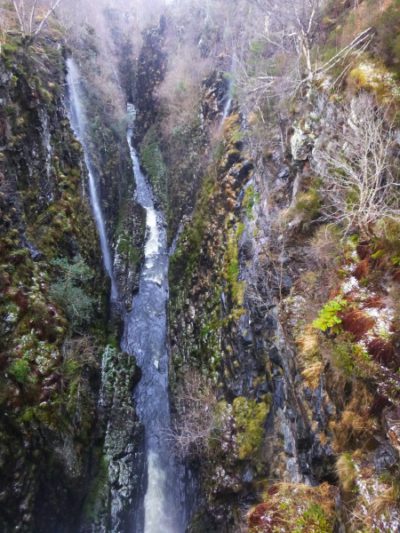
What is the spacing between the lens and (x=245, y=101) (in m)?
20.3

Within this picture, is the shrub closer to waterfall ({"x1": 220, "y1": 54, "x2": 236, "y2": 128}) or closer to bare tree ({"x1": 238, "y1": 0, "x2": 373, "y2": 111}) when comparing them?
bare tree ({"x1": 238, "y1": 0, "x2": 373, "y2": 111})

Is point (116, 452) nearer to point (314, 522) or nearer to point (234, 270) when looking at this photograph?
point (234, 270)

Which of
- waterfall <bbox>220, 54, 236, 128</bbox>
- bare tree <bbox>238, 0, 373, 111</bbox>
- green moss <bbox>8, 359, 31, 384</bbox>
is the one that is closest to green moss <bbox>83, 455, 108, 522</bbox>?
green moss <bbox>8, 359, 31, 384</bbox>

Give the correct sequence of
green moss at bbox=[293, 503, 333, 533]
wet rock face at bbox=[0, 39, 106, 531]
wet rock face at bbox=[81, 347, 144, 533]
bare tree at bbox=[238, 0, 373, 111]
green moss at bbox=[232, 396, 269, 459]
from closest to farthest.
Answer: green moss at bbox=[293, 503, 333, 533], green moss at bbox=[232, 396, 269, 459], wet rock face at bbox=[0, 39, 106, 531], bare tree at bbox=[238, 0, 373, 111], wet rock face at bbox=[81, 347, 144, 533]

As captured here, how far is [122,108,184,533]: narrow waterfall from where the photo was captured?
14883 mm

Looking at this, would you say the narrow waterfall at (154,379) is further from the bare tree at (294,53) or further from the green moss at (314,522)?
the bare tree at (294,53)

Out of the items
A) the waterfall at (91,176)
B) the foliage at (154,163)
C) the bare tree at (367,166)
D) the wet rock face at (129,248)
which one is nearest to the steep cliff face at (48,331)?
the waterfall at (91,176)

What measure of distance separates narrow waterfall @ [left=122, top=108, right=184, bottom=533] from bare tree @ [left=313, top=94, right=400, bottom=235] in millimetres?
13259

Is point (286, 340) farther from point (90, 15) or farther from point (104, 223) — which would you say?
point (90, 15)

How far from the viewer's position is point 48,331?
1391cm

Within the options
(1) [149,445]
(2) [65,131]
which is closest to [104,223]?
(2) [65,131]

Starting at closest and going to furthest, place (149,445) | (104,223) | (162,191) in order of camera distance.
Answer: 1. (149,445)
2. (104,223)
3. (162,191)

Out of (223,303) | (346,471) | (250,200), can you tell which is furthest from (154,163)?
(346,471)

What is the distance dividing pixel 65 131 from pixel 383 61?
1703cm
